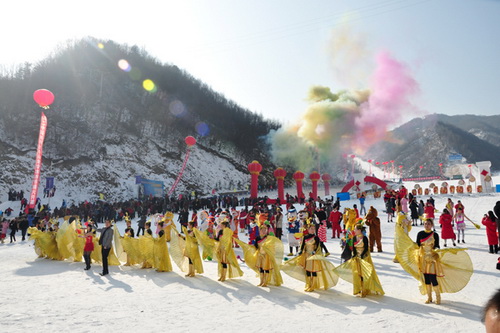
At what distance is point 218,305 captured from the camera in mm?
6223

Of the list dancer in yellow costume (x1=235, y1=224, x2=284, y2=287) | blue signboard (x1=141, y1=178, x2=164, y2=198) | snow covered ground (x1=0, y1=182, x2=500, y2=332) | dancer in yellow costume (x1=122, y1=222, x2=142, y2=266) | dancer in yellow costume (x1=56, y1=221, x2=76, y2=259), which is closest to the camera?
snow covered ground (x1=0, y1=182, x2=500, y2=332)

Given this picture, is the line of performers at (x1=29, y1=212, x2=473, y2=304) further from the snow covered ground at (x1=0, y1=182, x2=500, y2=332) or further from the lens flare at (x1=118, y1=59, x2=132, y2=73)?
the lens flare at (x1=118, y1=59, x2=132, y2=73)

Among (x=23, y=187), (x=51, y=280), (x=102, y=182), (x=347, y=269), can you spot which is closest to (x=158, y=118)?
(x=102, y=182)

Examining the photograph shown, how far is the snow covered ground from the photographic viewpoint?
5.12 m

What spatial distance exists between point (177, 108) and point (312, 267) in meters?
64.5

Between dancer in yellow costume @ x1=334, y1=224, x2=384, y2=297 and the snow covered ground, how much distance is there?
22 centimetres

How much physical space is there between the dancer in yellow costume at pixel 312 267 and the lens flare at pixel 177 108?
6118cm

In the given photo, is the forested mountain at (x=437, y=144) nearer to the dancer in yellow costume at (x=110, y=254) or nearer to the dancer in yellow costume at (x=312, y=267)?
the dancer in yellow costume at (x=110, y=254)

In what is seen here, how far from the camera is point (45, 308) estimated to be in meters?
6.17

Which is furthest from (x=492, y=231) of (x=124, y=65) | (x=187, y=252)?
(x=124, y=65)

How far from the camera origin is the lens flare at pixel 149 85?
6756 centimetres

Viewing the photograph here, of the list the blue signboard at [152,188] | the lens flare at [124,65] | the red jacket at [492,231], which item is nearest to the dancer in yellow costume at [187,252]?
the red jacket at [492,231]

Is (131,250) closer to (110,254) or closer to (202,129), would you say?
(110,254)

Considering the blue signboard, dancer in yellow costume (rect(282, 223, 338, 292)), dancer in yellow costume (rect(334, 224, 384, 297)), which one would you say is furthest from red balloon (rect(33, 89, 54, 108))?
dancer in yellow costume (rect(334, 224, 384, 297))
